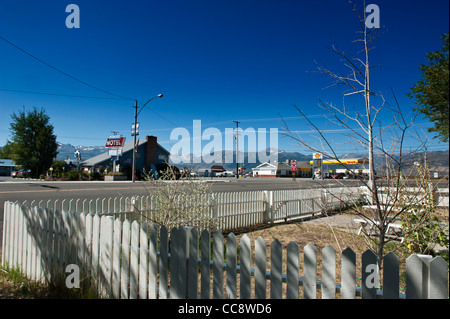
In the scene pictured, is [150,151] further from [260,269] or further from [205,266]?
[260,269]

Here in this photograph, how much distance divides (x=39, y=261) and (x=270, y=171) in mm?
88051

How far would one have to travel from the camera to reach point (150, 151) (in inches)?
1914

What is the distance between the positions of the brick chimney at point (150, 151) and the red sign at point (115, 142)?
7743 mm

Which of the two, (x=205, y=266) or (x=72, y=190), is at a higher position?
(x=205, y=266)

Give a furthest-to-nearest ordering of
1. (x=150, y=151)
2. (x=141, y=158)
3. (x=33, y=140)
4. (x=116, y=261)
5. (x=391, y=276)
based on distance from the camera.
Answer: (x=150, y=151)
(x=141, y=158)
(x=33, y=140)
(x=116, y=261)
(x=391, y=276)

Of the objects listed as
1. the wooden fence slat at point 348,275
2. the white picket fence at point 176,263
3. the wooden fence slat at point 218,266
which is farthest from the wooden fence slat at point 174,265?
the wooden fence slat at point 348,275

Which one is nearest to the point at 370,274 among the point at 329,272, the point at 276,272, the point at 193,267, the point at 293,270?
the point at 329,272

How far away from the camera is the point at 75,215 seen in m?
3.81

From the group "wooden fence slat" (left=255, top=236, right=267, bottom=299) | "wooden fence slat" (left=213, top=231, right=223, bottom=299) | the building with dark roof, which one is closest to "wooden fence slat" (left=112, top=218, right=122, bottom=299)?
"wooden fence slat" (left=213, top=231, right=223, bottom=299)

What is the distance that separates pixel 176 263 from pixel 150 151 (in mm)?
47406

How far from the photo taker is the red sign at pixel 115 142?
40375 mm

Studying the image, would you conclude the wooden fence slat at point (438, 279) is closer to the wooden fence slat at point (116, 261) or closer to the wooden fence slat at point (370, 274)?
the wooden fence slat at point (370, 274)
